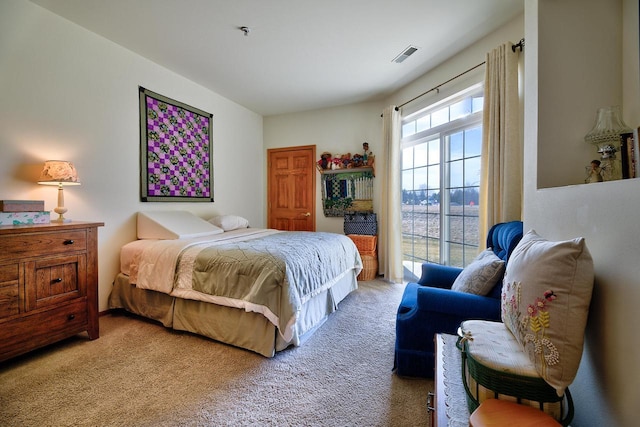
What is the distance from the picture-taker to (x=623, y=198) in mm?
741

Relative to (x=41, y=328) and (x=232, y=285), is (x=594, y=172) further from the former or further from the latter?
(x=41, y=328)

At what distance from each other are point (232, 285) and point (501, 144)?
249 cm

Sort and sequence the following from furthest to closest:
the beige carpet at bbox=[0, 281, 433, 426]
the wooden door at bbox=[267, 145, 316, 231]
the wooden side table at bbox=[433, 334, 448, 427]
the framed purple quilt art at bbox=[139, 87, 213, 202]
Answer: the wooden door at bbox=[267, 145, 316, 231] → the framed purple quilt art at bbox=[139, 87, 213, 202] → the beige carpet at bbox=[0, 281, 433, 426] → the wooden side table at bbox=[433, 334, 448, 427]

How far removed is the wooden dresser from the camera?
170cm

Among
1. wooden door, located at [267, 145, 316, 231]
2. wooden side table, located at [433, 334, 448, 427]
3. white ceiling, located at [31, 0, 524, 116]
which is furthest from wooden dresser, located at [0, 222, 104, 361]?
wooden door, located at [267, 145, 316, 231]

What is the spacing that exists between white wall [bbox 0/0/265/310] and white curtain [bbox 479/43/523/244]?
3481mm

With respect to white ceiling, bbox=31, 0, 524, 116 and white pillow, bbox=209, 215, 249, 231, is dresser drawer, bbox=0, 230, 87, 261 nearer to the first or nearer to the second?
white pillow, bbox=209, 215, 249, 231

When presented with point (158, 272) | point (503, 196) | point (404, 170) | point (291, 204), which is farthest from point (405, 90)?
point (158, 272)

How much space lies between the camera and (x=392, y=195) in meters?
3.70

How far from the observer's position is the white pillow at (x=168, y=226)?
109 inches

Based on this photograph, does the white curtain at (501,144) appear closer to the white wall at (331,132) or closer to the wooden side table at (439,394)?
the wooden side table at (439,394)

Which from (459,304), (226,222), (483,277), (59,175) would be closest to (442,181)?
(483,277)

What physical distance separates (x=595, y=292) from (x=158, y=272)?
2768mm

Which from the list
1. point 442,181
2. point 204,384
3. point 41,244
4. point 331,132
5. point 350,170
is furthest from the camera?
point 331,132
